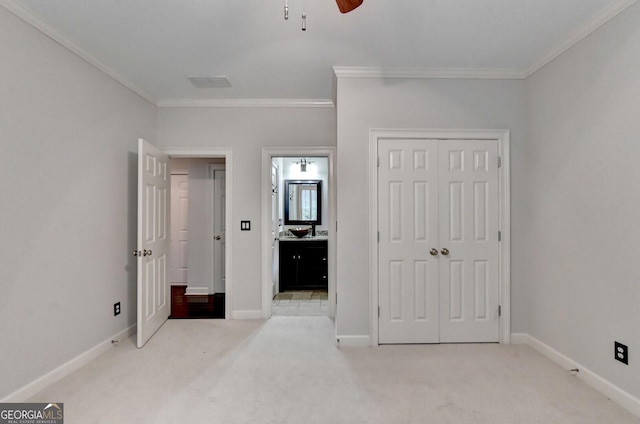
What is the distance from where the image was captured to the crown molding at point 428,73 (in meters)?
2.90

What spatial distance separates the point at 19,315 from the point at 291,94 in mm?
3008

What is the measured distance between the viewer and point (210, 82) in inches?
127

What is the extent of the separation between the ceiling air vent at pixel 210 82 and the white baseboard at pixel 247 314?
101 inches

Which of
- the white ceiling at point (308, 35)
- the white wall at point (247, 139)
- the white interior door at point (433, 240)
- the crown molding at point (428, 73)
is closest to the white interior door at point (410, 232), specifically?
the white interior door at point (433, 240)

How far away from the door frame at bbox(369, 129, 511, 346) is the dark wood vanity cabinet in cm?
216

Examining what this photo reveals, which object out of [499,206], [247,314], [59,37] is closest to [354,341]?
[247,314]

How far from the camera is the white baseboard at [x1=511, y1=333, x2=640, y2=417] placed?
1988 mm

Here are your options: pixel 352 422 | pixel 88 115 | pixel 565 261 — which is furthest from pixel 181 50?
pixel 565 261

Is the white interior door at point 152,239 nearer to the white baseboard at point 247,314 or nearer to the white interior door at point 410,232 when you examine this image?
the white baseboard at point 247,314

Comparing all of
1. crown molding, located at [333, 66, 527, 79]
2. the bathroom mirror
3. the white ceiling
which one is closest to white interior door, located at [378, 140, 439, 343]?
crown molding, located at [333, 66, 527, 79]

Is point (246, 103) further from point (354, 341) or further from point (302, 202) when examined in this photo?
point (354, 341)

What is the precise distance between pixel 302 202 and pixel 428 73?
3.25 metres

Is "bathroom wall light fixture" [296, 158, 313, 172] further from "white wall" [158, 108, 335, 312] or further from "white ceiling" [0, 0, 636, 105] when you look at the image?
"white ceiling" [0, 0, 636, 105]

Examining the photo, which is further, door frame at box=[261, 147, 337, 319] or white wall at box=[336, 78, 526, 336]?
door frame at box=[261, 147, 337, 319]
